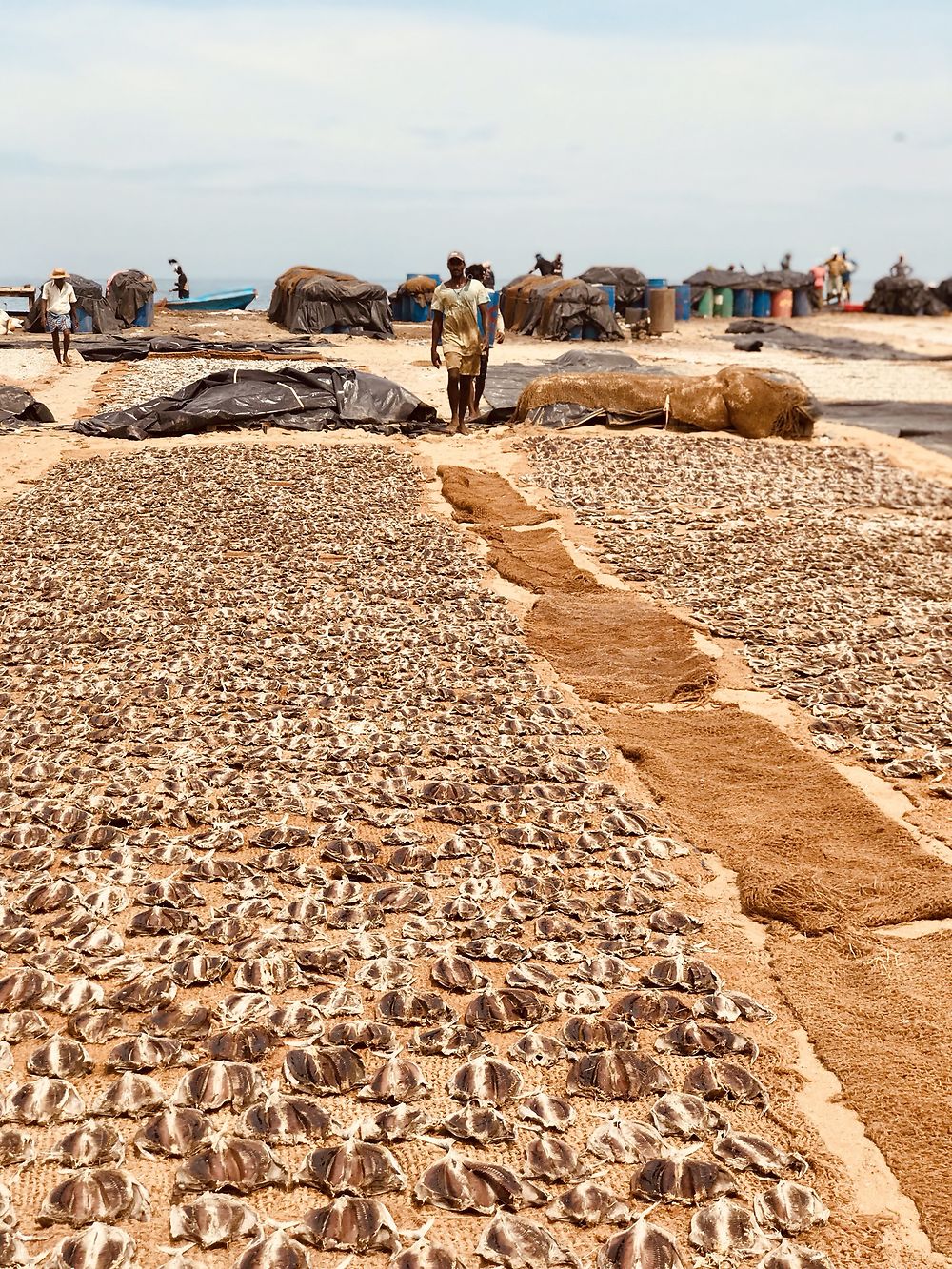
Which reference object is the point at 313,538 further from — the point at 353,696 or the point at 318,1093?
the point at 318,1093

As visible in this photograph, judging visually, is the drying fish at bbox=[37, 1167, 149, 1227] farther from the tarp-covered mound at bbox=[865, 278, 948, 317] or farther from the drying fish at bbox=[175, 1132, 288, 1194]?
the tarp-covered mound at bbox=[865, 278, 948, 317]

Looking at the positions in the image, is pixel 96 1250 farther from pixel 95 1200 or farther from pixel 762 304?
pixel 762 304

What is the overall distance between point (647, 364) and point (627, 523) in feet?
44.3

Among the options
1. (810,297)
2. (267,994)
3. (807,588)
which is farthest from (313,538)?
(810,297)

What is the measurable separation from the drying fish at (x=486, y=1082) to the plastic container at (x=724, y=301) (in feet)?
128

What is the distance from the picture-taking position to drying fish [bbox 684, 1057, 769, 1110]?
9.37 ft

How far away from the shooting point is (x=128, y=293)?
28969mm

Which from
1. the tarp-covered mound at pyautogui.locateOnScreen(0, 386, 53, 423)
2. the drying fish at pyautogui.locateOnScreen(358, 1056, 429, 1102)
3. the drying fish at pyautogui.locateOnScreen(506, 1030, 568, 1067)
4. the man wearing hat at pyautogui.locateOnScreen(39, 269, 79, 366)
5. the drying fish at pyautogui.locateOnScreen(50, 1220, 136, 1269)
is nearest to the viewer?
the drying fish at pyautogui.locateOnScreen(50, 1220, 136, 1269)

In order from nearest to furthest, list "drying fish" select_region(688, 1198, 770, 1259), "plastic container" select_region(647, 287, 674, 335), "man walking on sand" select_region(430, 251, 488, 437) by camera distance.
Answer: "drying fish" select_region(688, 1198, 770, 1259) < "man walking on sand" select_region(430, 251, 488, 437) < "plastic container" select_region(647, 287, 674, 335)

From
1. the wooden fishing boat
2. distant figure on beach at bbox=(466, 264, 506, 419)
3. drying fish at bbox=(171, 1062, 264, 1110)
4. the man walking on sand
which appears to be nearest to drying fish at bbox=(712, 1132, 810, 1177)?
drying fish at bbox=(171, 1062, 264, 1110)

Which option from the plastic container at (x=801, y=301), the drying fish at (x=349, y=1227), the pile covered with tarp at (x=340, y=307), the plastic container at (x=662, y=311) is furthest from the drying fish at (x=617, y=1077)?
the plastic container at (x=801, y=301)

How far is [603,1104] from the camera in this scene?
282 cm

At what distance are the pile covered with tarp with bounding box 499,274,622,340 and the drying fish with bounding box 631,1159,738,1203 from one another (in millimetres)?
27292

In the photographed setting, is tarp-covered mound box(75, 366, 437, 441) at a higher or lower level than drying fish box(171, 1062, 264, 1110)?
higher
